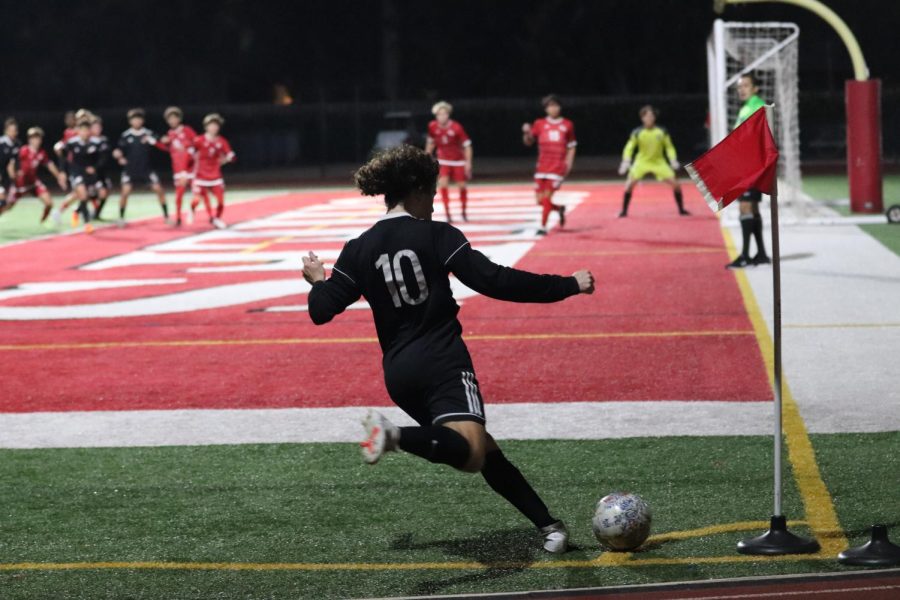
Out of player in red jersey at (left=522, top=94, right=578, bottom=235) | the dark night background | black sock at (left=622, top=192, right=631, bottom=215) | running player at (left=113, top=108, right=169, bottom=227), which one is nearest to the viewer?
player in red jersey at (left=522, top=94, right=578, bottom=235)

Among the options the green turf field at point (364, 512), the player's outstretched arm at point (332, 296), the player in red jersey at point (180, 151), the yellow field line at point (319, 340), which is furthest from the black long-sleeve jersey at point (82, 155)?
the player's outstretched arm at point (332, 296)

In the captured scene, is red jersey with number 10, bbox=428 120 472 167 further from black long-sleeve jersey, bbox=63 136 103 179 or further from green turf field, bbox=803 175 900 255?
green turf field, bbox=803 175 900 255

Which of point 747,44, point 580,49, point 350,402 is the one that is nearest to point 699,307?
point 350,402

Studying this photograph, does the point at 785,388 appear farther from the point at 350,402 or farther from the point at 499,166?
the point at 499,166

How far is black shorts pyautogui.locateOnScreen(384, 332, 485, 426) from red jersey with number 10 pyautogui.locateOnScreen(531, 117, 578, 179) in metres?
15.4

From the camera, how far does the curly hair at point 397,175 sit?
5398 mm

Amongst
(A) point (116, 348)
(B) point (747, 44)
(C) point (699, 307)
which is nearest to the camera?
(A) point (116, 348)

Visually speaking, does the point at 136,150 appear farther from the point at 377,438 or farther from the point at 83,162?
the point at 377,438

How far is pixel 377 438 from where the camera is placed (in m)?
4.91

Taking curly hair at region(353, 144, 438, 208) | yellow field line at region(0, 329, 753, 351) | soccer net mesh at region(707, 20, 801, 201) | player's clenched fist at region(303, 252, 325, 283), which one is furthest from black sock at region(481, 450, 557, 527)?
soccer net mesh at region(707, 20, 801, 201)

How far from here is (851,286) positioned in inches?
543

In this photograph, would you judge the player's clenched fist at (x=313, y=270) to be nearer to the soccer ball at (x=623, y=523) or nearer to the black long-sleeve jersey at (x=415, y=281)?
the black long-sleeve jersey at (x=415, y=281)

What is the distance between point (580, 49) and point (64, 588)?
52.0 metres

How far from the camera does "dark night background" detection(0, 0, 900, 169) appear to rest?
2100 inches
